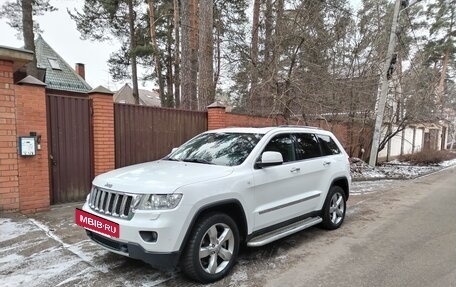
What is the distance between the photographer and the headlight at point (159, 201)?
3.13 meters

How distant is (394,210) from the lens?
23.0ft

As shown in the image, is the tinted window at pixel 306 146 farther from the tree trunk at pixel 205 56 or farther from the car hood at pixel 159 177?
the tree trunk at pixel 205 56

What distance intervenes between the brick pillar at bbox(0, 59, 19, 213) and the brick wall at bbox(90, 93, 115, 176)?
151cm

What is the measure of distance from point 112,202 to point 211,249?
1.13 m

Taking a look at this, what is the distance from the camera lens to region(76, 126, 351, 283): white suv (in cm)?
313

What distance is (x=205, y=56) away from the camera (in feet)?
34.2

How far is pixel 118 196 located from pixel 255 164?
1.60 m

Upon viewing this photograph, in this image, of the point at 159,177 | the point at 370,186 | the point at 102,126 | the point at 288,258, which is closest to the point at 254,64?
the point at 370,186

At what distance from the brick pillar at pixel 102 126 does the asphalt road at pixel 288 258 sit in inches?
44.4

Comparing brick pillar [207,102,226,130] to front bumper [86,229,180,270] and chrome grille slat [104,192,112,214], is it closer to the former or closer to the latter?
chrome grille slat [104,192,112,214]

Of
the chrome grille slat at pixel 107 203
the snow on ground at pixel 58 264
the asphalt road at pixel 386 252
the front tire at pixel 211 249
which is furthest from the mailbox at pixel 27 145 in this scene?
the asphalt road at pixel 386 252

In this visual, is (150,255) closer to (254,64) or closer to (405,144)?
(254,64)

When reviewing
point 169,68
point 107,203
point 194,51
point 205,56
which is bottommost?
point 107,203

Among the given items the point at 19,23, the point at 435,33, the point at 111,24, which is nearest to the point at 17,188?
the point at 19,23
